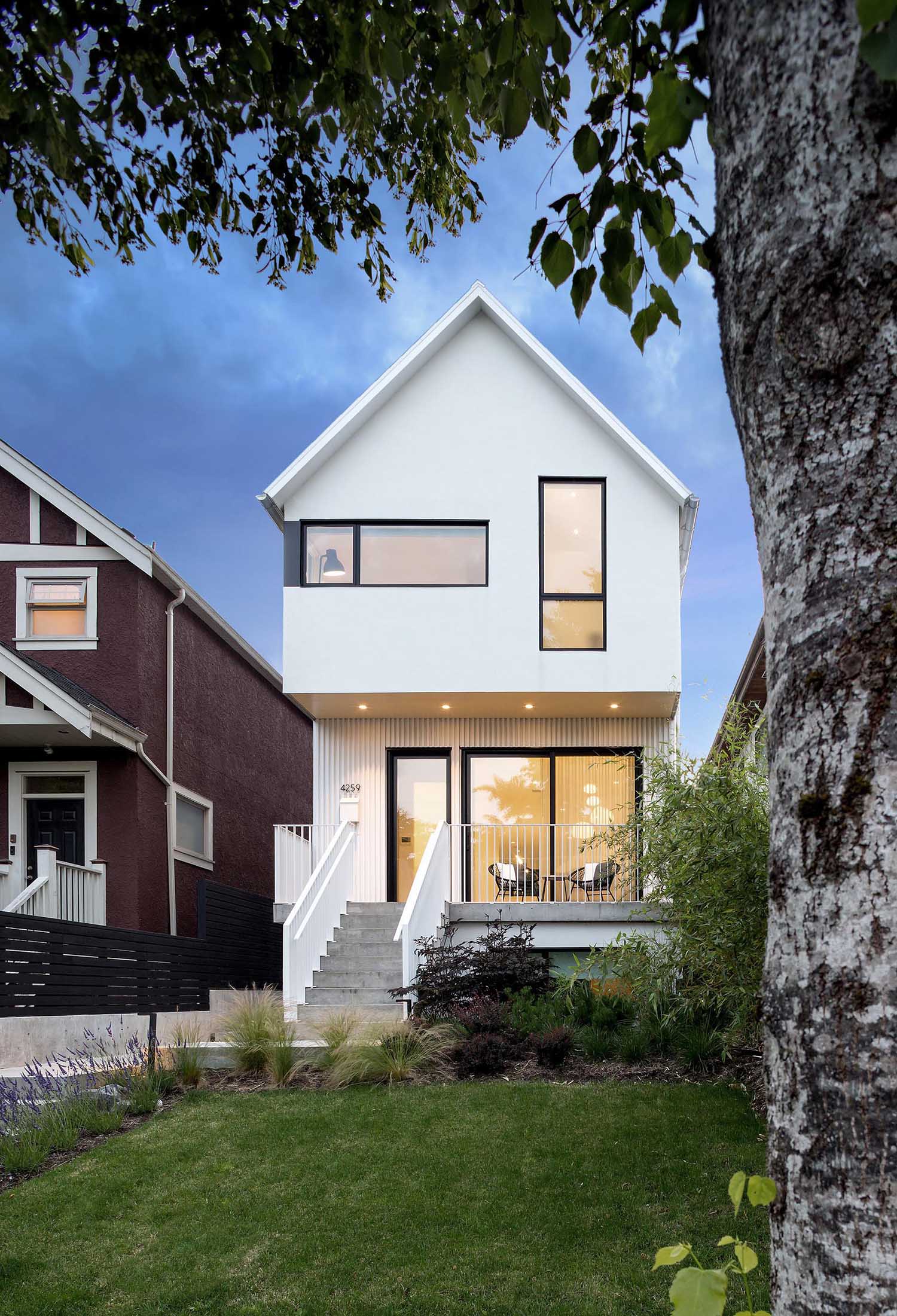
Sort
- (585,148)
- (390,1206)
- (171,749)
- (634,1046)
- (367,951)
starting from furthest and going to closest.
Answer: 1. (171,749)
2. (367,951)
3. (634,1046)
4. (390,1206)
5. (585,148)

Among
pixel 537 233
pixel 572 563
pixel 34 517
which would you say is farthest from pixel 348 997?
pixel 537 233

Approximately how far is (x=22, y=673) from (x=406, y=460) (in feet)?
19.0

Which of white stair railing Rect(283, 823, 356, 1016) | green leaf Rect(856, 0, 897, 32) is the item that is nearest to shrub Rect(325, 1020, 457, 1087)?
white stair railing Rect(283, 823, 356, 1016)

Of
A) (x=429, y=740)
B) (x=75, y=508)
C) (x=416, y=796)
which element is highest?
(x=75, y=508)

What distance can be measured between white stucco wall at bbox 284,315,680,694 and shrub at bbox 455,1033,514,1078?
5.80 metres

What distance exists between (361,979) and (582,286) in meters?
9.41

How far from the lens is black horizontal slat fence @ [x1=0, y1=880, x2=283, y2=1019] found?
8.51 m

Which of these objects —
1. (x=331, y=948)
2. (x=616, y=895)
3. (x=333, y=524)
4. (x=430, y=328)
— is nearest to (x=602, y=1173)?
(x=331, y=948)

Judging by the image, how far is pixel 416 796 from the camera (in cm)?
1495

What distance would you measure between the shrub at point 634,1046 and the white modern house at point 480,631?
12.2 ft

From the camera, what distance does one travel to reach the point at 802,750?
146 centimetres

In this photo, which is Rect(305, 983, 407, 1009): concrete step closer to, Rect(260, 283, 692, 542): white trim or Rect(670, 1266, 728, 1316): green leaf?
Rect(260, 283, 692, 542): white trim

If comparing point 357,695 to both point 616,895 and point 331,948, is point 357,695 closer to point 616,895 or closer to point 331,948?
point 331,948

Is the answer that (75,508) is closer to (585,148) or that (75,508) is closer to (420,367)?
(420,367)
